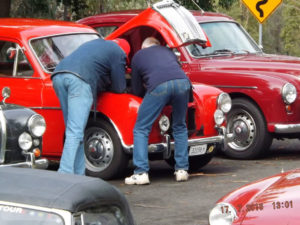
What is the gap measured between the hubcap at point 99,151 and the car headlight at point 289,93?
271cm

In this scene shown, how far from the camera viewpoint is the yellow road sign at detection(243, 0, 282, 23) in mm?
16594

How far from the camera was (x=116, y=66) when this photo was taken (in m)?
9.78

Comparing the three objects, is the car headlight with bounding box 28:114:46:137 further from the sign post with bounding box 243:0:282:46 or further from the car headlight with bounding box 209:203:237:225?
the sign post with bounding box 243:0:282:46

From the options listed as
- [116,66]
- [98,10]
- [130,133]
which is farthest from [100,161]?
[98,10]

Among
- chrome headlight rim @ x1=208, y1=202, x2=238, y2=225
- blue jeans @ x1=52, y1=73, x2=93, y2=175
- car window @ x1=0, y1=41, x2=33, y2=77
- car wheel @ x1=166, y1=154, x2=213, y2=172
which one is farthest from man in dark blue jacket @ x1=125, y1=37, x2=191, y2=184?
chrome headlight rim @ x1=208, y1=202, x2=238, y2=225

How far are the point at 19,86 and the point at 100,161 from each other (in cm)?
135

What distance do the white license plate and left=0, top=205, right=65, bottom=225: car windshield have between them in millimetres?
6124

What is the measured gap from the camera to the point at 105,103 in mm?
10031

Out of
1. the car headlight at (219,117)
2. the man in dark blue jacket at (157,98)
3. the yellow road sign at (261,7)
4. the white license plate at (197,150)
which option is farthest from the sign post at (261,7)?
the man in dark blue jacket at (157,98)

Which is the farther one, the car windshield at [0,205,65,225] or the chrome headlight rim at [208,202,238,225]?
the chrome headlight rim at [208,202,238,225]

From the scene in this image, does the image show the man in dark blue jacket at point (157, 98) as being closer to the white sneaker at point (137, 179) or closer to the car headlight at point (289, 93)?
the white sneaker at point (137, 179)

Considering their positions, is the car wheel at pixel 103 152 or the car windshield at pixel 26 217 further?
the car wheel at pixel 103 152

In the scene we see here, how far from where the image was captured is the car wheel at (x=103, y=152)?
10055mm

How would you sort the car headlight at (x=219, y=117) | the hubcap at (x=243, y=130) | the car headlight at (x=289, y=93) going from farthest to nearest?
1. the hubcap at (x=243, y=130)
2. the car headlight at (x=289, y=93)
3. the car headlight at (x=219, y=117)
